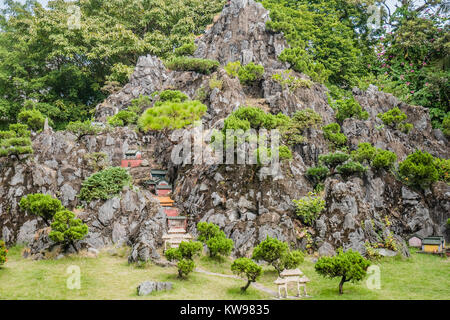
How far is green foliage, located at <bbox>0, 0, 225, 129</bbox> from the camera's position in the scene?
118 ft

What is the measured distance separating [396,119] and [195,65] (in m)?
17.8

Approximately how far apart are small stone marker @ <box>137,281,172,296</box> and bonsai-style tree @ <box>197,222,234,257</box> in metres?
3.40

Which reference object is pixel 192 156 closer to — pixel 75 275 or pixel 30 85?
pixel 75 275

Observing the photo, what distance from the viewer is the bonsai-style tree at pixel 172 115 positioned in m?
23.1

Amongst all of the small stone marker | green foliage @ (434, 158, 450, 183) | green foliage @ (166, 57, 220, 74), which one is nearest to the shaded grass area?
the small stone marker

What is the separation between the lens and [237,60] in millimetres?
35594

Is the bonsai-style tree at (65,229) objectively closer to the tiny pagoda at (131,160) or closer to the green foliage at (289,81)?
the tiny pagoda at (131,160)

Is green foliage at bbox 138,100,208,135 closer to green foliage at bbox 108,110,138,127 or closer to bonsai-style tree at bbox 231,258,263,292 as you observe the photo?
green foliage at bbox 108,110,138,127

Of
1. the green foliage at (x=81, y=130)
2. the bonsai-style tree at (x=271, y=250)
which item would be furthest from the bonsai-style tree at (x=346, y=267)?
the green foliage at (x=81, y=130)

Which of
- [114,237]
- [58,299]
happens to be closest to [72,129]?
[114,237]

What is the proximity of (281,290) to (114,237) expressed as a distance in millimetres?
9139

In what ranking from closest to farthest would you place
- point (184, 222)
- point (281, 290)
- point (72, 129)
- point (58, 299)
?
1. point (58, 299)
2. point (281, 290)
3. point (184, 222)
4. point (72, 129)

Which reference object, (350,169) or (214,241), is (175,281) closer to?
(214,241)

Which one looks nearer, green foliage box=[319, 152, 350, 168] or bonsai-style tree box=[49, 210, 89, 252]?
bonsai-style tree box=[49, 210, 89, 252]
